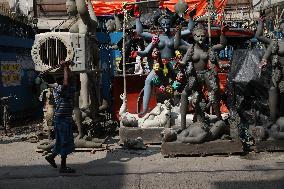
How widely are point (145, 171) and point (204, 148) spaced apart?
147 centimetres

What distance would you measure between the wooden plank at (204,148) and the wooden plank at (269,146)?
Answer: 1.12ft

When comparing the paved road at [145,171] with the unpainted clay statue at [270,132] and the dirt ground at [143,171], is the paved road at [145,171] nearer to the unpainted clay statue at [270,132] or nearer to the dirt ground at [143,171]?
the dirt ground at [143,171]

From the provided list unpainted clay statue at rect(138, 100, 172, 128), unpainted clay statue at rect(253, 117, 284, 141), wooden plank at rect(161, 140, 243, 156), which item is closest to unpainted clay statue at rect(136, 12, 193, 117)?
unpainted clay statue at rect(138, 100, 172, 128)

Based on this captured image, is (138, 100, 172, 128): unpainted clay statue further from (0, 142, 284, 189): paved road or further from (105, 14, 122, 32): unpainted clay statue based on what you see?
(105, 14, 122, 32): unpainted clay statue

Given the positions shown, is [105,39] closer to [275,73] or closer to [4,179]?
[275,73]

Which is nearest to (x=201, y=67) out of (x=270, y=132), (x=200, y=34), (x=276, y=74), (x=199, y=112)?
(x=200, y=34)

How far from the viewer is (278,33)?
950 centimetres

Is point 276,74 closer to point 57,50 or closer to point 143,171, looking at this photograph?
point 143,171

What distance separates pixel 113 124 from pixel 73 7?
289 cm

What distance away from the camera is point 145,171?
6.96 m

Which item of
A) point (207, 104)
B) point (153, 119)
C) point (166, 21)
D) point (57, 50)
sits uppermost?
point (166, 21)

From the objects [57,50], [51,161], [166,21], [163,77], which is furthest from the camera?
[166,21]

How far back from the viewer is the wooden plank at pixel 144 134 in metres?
9.33

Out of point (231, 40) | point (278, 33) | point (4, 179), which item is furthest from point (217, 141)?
point (231, 40)
